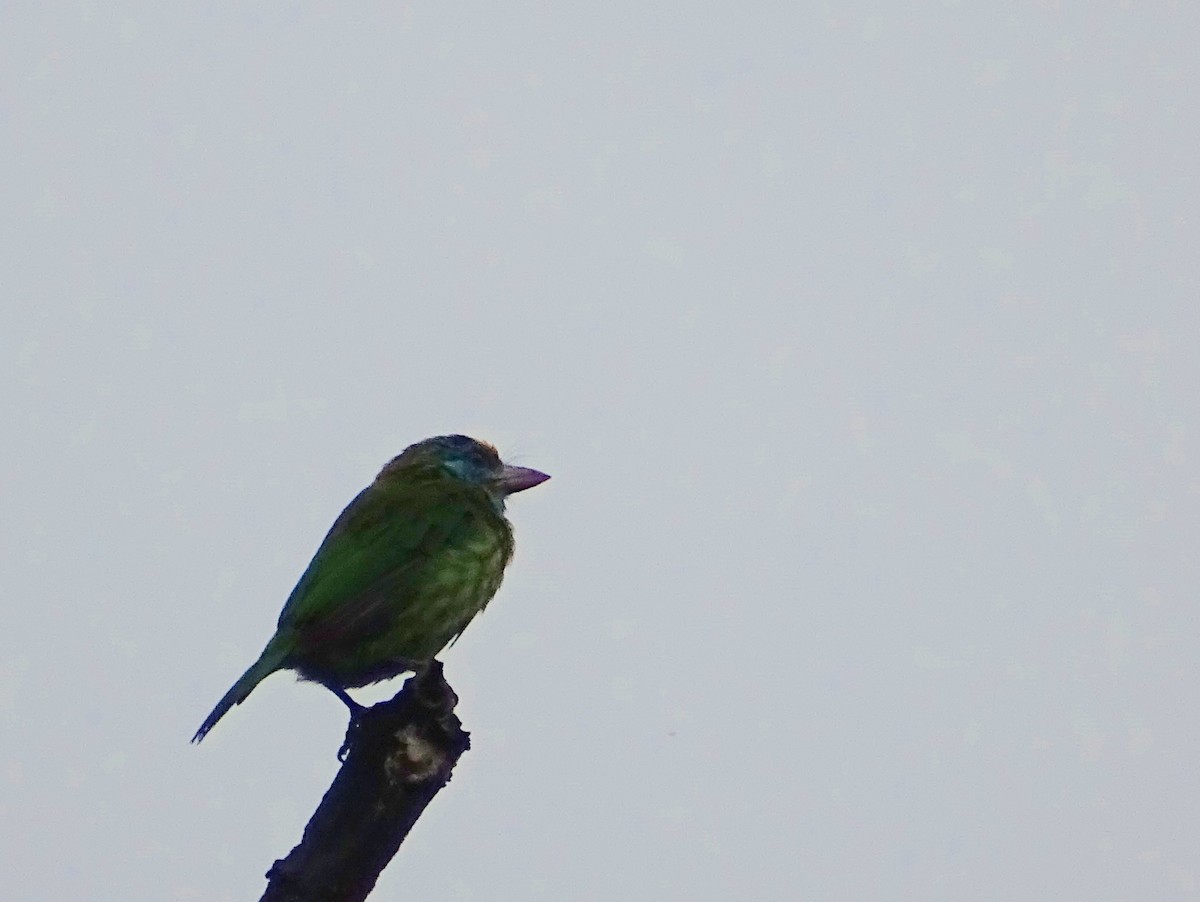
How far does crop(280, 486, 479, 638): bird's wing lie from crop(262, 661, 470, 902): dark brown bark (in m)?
2.13

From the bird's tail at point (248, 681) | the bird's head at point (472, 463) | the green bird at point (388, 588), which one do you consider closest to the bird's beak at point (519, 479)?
the bird's head at point (472, 463)

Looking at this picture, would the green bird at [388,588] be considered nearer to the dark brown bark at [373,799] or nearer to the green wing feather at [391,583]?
the green wing feather at [391,583]

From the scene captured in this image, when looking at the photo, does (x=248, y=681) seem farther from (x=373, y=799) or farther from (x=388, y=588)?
(x=373, y=799)

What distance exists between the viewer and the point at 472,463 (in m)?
6.93

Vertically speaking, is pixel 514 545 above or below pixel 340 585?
above

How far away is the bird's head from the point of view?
22.5 feet

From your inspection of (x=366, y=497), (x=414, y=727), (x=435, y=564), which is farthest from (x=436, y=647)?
(x=414, y=727)

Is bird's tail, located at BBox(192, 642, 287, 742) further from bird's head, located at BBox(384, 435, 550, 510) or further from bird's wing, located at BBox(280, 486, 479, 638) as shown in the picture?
bird's head, located at BBox(384, 435, 550, 510)

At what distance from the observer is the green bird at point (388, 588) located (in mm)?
5457

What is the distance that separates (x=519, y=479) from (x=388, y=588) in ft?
4.63

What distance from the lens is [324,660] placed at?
551 centimetres

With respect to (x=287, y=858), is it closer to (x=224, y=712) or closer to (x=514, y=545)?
(x=224, y=712)

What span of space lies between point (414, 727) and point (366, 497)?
3.09 m

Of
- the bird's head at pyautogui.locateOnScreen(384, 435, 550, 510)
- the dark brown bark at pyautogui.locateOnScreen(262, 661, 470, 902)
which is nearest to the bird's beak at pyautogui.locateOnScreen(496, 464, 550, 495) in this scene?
the bird's head at pyautogui.locateOnScreen(384, 435, 550, 510)
